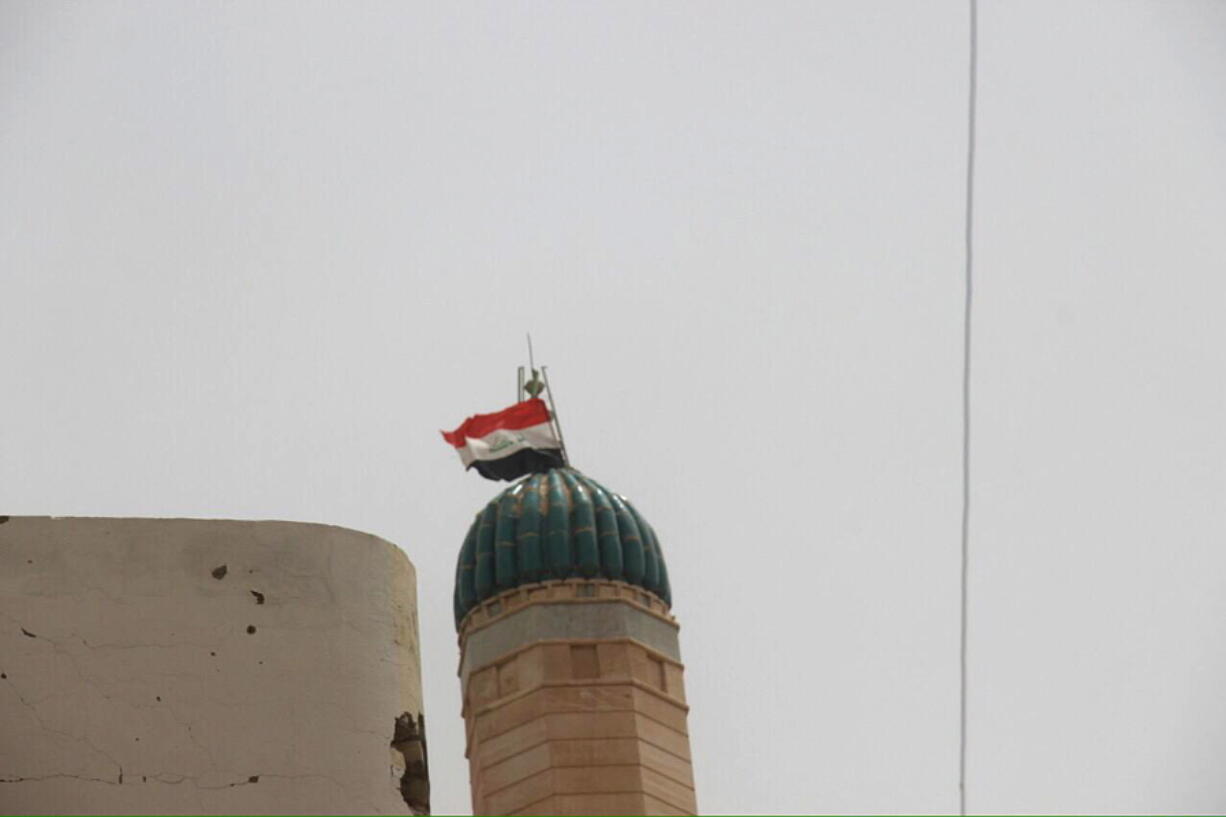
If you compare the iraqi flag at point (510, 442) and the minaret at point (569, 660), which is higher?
the iraqi flag at point (510, 442)

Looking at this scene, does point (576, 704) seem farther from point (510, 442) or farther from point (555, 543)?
point (510, 442)

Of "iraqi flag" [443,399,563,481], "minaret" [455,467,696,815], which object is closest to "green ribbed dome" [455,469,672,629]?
"minaret" [455,467,696,815]

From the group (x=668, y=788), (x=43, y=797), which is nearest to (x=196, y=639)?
(x=43, y=797)

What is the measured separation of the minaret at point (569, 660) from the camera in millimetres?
15766

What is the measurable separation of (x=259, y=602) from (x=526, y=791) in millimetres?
2769

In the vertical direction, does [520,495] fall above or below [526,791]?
above

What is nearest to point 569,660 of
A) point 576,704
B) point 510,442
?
point 576,704

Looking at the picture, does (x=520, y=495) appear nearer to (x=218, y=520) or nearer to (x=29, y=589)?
(x=218, y=520)

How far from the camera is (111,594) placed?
15.0 meters

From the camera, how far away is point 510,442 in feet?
62.0

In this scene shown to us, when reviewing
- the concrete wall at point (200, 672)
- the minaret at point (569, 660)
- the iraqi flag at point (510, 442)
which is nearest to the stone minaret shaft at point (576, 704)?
the minaret at point (569, 660)

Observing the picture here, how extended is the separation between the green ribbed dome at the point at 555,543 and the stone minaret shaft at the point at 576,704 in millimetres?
149

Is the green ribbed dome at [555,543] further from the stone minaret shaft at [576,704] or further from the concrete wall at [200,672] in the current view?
the concrete wall at [200,672]

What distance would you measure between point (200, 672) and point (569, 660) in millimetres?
3262
